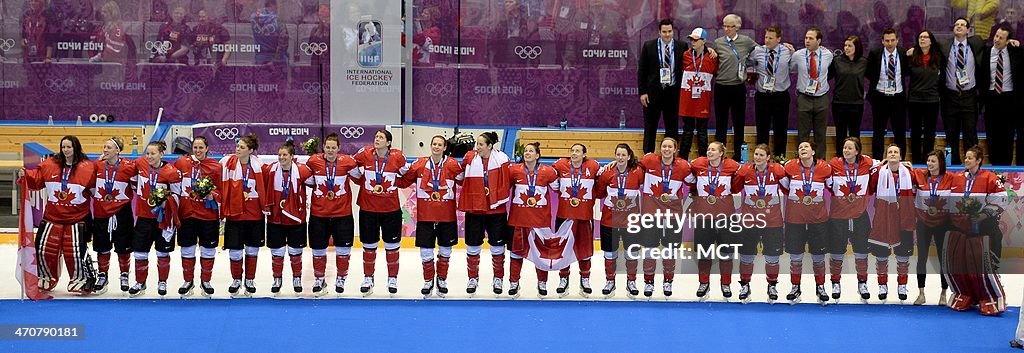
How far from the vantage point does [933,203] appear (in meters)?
12.1

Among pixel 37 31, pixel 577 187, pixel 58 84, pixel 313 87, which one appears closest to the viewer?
pixel 577 187

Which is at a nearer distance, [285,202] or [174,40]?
[285,202]

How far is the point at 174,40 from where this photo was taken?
1844cm

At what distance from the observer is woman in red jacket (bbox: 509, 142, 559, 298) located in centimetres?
1223

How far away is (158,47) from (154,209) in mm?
6907

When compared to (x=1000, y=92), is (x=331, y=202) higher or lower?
lower

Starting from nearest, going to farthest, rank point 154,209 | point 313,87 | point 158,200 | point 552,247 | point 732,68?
point 158,200 → point 154,209 → point 552,247 → point 732,68 → point 313,87

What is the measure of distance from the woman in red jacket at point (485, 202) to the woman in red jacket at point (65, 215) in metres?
3.34

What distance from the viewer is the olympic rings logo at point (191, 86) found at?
1855 cm

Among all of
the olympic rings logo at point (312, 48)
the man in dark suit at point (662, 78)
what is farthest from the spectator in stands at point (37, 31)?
the man in dark suit at point (662, 78)

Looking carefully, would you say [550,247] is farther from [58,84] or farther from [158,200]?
[58,84]

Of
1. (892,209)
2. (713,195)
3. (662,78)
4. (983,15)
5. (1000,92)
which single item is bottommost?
(892,209)

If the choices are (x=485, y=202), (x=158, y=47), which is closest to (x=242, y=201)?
(x=485, y=202)

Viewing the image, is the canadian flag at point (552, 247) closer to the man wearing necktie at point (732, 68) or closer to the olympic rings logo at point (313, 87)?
the man wearing necktie at point (732, 68)
